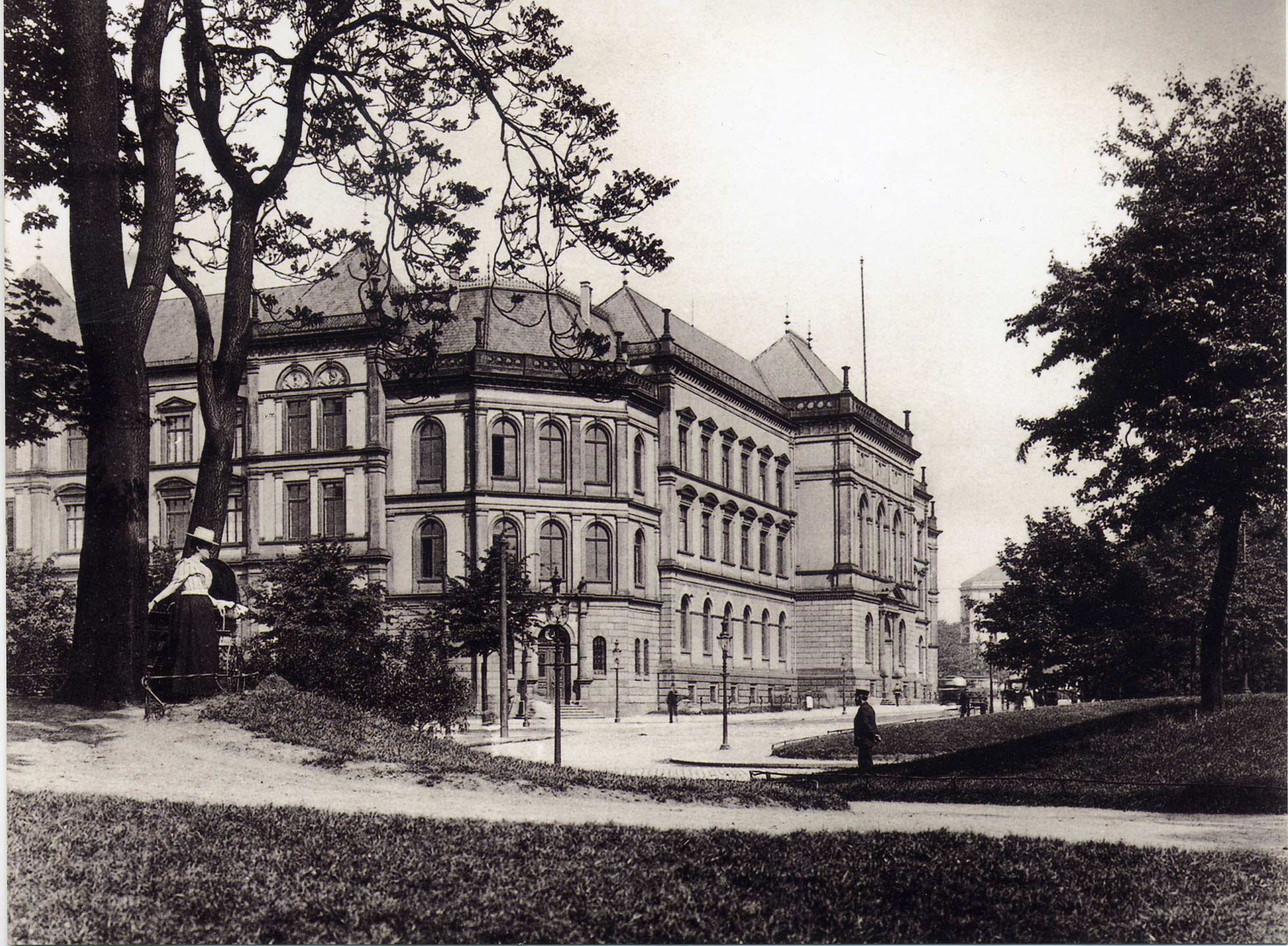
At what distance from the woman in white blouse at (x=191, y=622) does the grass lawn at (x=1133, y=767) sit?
8.77 metres

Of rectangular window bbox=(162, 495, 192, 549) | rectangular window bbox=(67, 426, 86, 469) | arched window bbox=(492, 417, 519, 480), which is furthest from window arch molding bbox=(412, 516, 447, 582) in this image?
rectangular window bbox=(67, 426, 86, 469)

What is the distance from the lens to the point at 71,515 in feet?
160

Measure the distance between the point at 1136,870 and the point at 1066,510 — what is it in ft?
106

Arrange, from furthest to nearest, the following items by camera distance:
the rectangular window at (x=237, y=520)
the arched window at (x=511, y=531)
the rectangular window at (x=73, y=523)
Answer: the rectangular window at (x=237, y=520), the arched window at (x=511, y=531), the rectangular window at (x=73, y=523)

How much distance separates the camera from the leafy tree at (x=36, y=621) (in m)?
16.5

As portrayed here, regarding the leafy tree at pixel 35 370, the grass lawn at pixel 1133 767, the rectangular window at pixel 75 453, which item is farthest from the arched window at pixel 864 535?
the leafy tree at pixel 35 370

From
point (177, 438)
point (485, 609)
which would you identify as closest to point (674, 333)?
point (177, 438)

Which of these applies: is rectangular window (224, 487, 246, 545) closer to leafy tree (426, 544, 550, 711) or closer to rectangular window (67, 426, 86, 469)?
rectangular window (67, 426, 86, 469)

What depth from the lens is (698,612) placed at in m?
61.9

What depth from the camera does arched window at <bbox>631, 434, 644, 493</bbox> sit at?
57781mm

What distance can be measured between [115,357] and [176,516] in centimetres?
4363

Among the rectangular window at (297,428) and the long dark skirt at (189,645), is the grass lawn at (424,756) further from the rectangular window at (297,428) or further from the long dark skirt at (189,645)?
the rectangular window at (297,428)

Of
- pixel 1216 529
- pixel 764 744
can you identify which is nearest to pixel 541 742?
pixel 764 744

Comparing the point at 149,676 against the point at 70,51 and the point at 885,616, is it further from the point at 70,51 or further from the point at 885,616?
the point at 885,616
